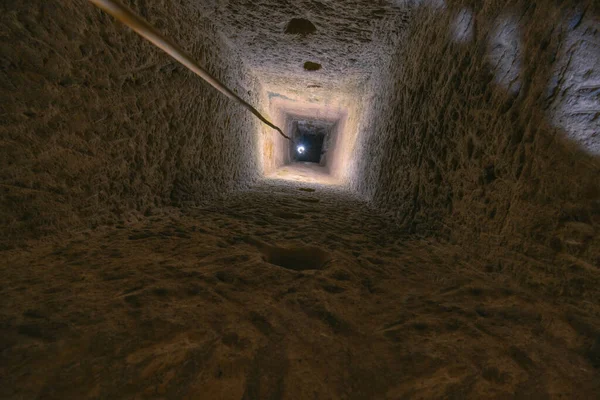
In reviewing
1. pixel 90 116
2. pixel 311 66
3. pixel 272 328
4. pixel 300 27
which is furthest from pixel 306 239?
pixel 311 66

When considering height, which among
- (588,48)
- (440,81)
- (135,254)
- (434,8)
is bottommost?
(135,254)

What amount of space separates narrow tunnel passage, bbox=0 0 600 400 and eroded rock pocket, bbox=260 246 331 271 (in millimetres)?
16

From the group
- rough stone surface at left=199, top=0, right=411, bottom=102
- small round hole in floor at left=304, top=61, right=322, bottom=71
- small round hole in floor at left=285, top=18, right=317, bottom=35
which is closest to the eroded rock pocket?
rough stone surface at left=199, top=0, right=411, bottom=102

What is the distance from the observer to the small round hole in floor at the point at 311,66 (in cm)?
422

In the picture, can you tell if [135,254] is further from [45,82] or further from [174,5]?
[174,5]

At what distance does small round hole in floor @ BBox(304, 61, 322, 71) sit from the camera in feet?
13.9

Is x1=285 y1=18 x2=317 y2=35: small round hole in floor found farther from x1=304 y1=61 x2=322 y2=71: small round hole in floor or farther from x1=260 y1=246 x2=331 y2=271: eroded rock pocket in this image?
x1=260 y1=246 x2=331 y2=271: eroded rock pocket

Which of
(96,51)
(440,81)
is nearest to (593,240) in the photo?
(440,81)

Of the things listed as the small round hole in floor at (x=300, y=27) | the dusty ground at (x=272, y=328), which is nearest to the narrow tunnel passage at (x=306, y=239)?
the dusty ground at (x=272, y=328)

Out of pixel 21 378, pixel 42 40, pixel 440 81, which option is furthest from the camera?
pixel 440 81

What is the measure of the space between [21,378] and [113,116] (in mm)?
1602

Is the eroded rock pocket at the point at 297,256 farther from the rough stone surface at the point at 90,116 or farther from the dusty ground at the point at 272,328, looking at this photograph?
the rough stone surface at the point at 90,116

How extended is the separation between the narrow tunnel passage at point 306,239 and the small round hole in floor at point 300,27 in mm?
294

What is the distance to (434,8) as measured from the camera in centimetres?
231
